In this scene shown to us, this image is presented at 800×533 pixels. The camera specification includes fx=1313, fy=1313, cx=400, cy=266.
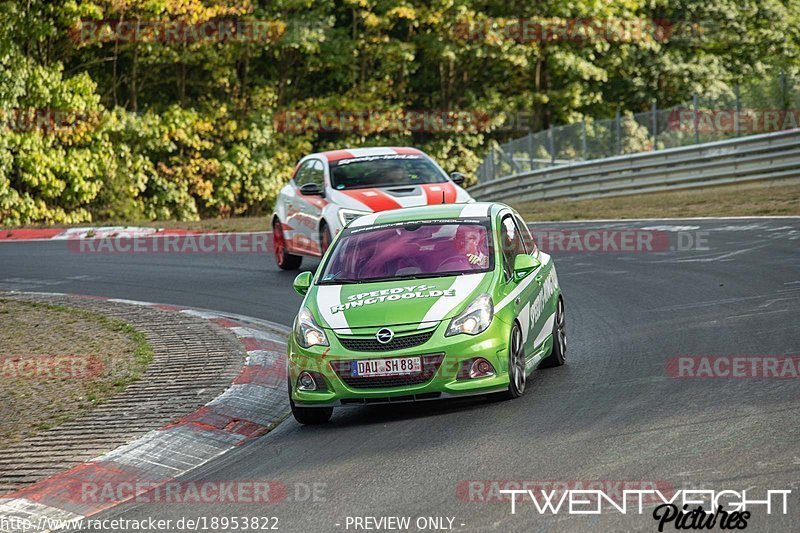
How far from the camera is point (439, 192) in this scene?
57.2 feet

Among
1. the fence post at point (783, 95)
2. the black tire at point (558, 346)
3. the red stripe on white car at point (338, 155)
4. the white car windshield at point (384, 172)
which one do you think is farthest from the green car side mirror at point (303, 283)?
the fence post at point (783, 95)

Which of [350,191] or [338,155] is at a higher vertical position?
[338,155]

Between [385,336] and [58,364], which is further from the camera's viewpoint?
[58,364]

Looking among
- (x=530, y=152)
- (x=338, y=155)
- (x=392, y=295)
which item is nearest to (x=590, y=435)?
(x=392, y=295)

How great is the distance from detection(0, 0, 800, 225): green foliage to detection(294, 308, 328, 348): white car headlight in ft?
77.4

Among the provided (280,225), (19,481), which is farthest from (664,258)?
(19,481)

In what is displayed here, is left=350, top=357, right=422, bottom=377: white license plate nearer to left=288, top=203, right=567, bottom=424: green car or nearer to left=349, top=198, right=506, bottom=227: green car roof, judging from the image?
left=288, top=203, right=567, bottom=424: green car

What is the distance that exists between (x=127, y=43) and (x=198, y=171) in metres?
5.55

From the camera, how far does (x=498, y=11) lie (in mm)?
48594

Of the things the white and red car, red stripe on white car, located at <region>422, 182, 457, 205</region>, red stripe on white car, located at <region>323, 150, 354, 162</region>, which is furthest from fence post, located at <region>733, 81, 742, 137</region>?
red stripe on white car, located at <region>422, 182, 457, 205</region>

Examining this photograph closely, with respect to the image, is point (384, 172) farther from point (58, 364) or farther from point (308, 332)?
point (308, 332)

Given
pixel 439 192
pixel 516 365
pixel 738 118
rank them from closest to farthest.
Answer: pixel 516 365 < pixel 439 192 < pixel 738 118

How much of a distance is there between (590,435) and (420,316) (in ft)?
5.72

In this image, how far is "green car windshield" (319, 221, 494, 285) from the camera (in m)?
10.1
